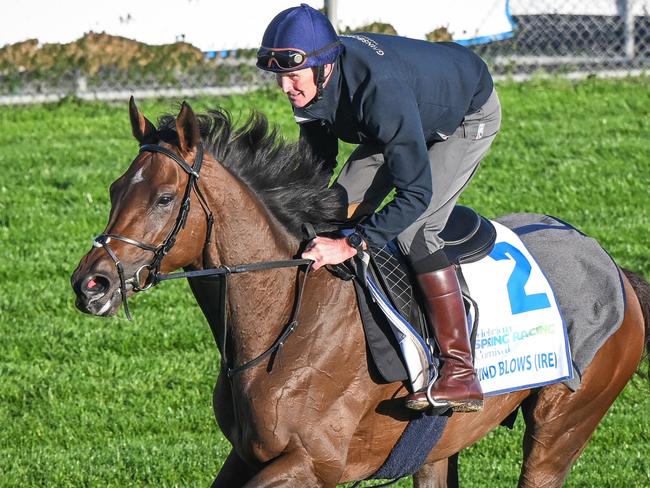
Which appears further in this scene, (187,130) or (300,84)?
(300,84)

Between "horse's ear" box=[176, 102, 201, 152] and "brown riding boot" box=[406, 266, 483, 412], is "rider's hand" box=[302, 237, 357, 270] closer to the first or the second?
"brown riding boot" box=[406, 266, 483, 412]

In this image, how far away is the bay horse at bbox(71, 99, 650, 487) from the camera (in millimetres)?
4160

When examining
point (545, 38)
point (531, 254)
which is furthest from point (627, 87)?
point (531, 254)

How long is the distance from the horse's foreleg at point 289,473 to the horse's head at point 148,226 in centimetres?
77

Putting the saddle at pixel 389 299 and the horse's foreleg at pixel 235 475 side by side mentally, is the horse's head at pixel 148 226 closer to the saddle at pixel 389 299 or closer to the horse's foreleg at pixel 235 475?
the saddle at pixel 389 299

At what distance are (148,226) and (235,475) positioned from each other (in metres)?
1.10

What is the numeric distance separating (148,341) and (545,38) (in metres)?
5.56

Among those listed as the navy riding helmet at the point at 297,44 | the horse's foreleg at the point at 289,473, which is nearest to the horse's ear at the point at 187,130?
the navy riding helmet at the point at 297,44

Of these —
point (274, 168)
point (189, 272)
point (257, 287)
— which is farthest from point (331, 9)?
point (189, 272)

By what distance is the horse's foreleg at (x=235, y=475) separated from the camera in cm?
466

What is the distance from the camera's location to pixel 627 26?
11500mm

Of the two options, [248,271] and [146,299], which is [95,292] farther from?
[146,299]

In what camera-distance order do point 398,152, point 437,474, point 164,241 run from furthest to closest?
point 437,474 → point 398,152 → point 164,241

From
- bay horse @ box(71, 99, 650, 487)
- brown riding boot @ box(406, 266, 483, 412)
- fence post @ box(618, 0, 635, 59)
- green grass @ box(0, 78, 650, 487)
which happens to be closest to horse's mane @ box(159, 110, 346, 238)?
bay horse @ box(71, 99, 650, 487)
